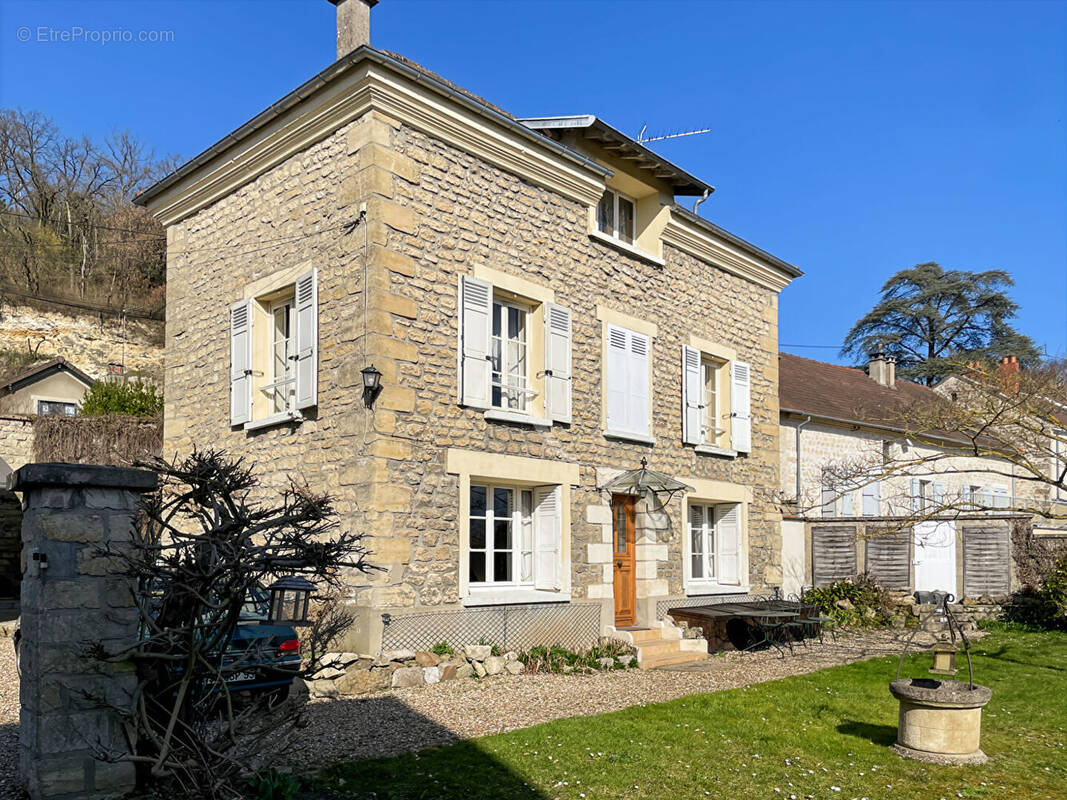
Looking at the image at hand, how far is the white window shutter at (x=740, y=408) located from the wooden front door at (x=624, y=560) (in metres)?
2.78

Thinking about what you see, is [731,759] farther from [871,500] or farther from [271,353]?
[871,500]

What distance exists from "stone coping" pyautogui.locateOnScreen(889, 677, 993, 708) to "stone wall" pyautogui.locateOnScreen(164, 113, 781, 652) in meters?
4.24

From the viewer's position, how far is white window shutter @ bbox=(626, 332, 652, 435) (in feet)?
39.3

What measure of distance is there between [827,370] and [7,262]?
24035mm

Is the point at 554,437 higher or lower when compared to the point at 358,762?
higher

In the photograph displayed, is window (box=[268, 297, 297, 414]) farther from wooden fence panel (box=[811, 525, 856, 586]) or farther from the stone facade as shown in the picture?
wooden fence panel (box=[811, 525, 856, 586])

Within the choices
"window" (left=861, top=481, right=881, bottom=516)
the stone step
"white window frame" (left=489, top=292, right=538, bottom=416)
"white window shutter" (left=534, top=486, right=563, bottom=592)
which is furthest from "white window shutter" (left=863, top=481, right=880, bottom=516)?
"white window frame" (left=489, top=292, right=538, bottom=416)

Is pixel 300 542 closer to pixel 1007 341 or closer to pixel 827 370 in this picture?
pixel 827 370

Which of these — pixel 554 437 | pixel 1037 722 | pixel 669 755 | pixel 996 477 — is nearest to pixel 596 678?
pixel 554 437

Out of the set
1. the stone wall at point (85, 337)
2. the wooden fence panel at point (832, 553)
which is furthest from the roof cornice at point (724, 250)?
the stone wall at point (85, 337)

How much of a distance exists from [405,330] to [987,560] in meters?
11.2

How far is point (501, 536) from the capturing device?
10.4 m

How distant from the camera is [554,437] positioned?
1071cm

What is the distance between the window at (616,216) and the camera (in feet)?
41.2
